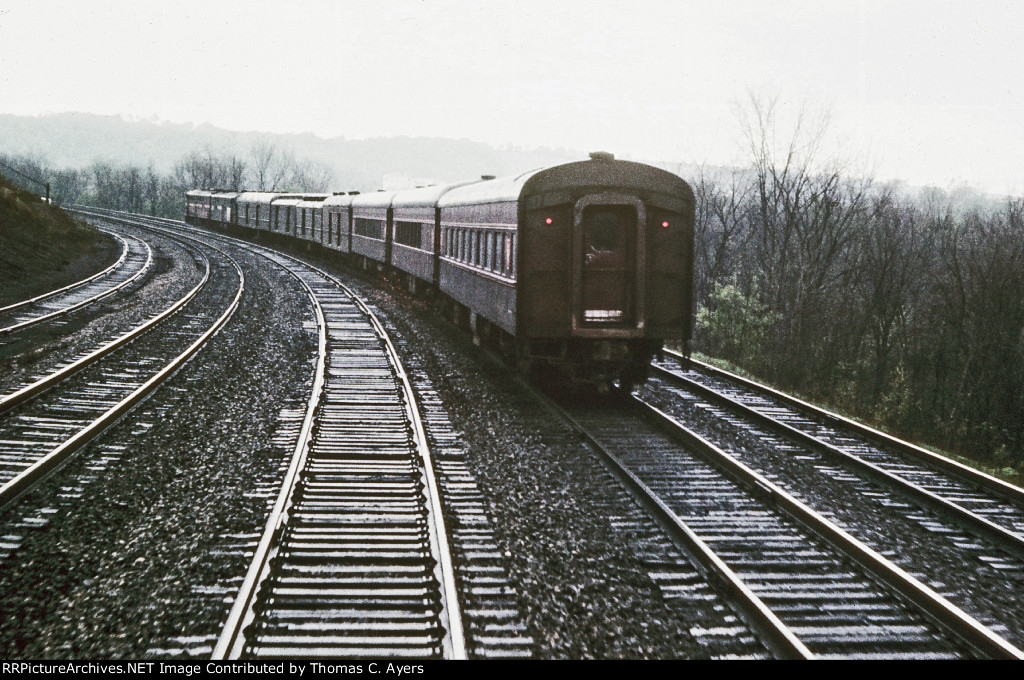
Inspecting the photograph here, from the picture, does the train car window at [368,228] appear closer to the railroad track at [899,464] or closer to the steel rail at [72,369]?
the steel rail at [72,369]

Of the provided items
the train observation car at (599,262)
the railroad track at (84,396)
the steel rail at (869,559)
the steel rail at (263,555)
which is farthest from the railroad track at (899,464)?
the railroad track at (84,396)

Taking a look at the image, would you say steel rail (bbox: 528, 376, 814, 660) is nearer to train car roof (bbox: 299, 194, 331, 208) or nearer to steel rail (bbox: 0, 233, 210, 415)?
steel rail (bbox: 0, 233, 210, 415)

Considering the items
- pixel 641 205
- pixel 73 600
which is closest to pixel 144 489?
pixel 73 600

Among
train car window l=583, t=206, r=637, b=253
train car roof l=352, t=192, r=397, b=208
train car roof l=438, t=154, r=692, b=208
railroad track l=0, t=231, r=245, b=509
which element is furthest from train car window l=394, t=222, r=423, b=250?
train car window l=583, t=206, r=637, b=253

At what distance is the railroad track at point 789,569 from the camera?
17.8 ft

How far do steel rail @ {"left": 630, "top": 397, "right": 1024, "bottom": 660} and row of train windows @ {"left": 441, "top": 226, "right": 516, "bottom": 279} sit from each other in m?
3.58

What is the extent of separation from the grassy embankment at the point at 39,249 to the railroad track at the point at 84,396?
20.9 feet

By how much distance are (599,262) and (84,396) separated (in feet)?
22.9

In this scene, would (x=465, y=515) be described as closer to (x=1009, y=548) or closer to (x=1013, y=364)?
(x=1009, y=548)

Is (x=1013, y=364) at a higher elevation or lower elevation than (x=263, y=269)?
lower

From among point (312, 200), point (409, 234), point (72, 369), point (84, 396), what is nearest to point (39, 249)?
point (312, 200)

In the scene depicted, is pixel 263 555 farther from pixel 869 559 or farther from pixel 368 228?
pixel 368 228

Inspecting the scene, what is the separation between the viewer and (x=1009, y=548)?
7.36m

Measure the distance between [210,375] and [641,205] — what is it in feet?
22.5
